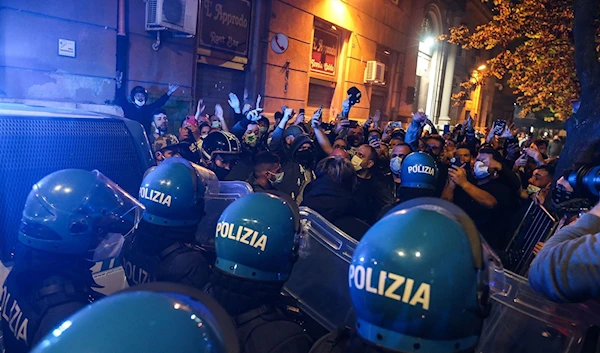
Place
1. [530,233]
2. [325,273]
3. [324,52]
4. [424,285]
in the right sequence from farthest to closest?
[324,52]
[530,233]
[325,273]
[424,285]

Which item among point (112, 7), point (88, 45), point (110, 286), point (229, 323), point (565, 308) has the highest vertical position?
point (112, 7)

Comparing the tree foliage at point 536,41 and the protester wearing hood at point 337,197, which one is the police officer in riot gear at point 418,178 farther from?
the tree foliage at point 536,41

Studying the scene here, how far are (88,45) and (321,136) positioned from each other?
3898 mm

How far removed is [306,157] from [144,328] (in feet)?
14.4

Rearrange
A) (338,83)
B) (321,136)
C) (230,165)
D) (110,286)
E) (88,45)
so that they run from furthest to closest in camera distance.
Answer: (338,83)
(88,45)
(321,136)
(230,165)
(110,286)

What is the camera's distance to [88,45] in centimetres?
669

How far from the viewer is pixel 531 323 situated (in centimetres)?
193

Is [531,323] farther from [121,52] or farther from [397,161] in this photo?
[121,52]

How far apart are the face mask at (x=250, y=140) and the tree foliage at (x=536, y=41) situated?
22.3ft

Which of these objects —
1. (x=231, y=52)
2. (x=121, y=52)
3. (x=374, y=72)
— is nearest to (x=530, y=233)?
(x=121, y=52)

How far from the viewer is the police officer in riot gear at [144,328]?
0.80 m

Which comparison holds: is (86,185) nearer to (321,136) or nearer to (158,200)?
(158,200)

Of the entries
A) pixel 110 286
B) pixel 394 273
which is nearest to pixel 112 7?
pixel 110 286

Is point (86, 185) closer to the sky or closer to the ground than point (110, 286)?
closer to the sky
